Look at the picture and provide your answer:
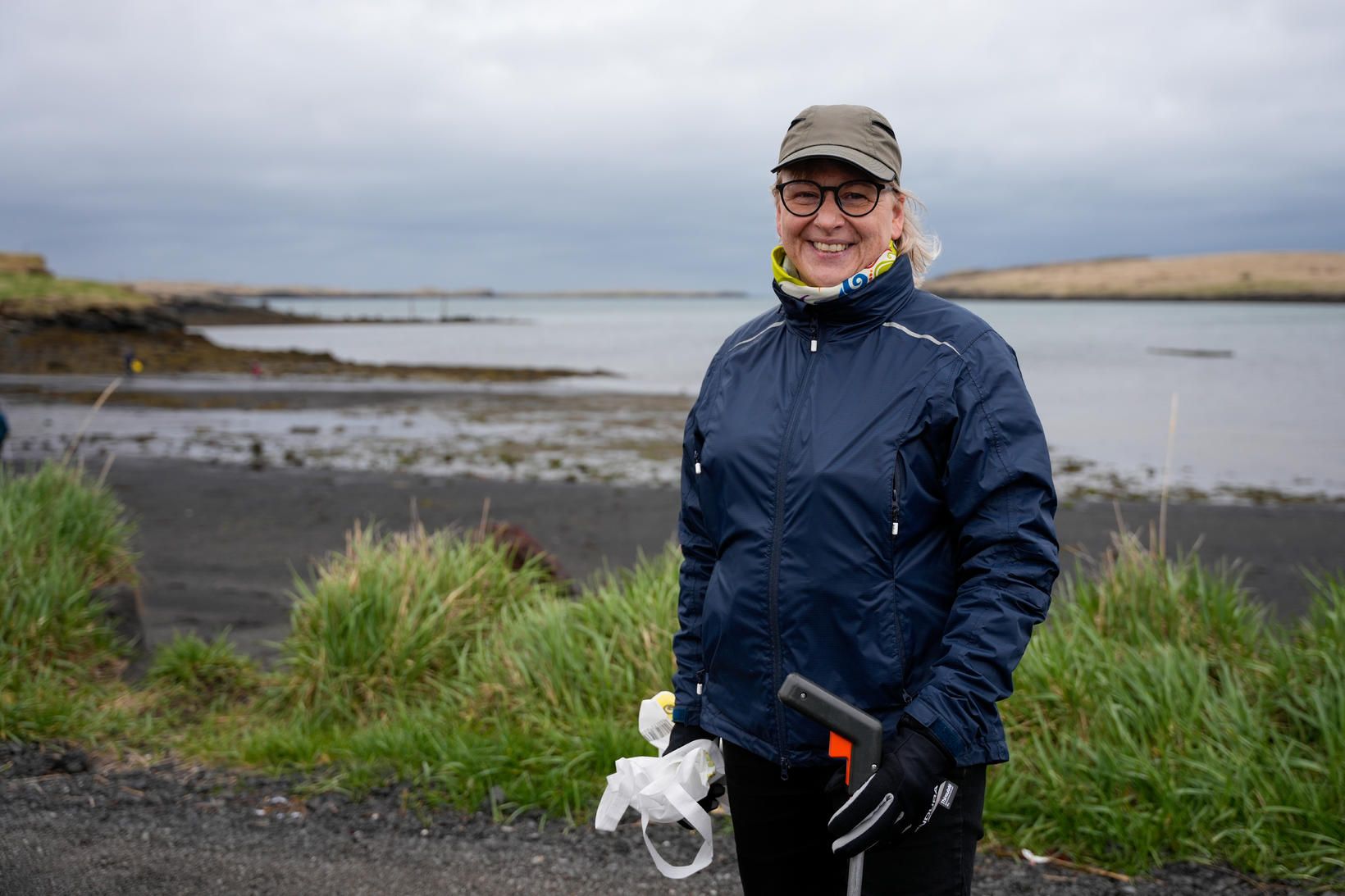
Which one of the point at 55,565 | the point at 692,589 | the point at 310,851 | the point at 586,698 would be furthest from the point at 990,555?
the point at 55,565

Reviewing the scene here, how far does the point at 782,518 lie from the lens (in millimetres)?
2314

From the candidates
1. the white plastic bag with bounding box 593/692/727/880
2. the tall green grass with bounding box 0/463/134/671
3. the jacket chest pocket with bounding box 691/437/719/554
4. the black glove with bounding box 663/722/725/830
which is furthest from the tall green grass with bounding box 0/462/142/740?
the jacket chest pocket with bounding box 691/437/719/554

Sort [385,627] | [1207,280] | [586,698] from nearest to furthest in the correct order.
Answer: [586,698]
[385,627]
[1207,280]

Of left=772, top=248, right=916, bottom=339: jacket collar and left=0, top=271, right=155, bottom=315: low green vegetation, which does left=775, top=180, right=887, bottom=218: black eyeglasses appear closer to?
left=772, top=248, right=916, bottom=339: jacket collar

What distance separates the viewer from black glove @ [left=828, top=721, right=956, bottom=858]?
205cm

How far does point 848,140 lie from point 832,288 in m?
0.31

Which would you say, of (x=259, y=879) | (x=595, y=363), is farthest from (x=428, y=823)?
(x=595, y=363)

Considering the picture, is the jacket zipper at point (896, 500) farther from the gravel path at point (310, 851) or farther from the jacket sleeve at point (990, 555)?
the gravel path at point (310, 851)

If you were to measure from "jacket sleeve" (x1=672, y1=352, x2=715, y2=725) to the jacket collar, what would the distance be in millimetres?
348

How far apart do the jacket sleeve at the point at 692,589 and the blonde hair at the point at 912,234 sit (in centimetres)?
50

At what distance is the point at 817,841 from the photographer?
2449 millimetres

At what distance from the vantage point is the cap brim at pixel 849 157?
7.54 ft

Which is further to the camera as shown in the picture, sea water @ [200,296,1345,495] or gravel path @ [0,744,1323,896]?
sea water @ [200,296,1345,495]

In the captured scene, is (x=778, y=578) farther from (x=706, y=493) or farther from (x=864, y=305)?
(x=864, y=305)
